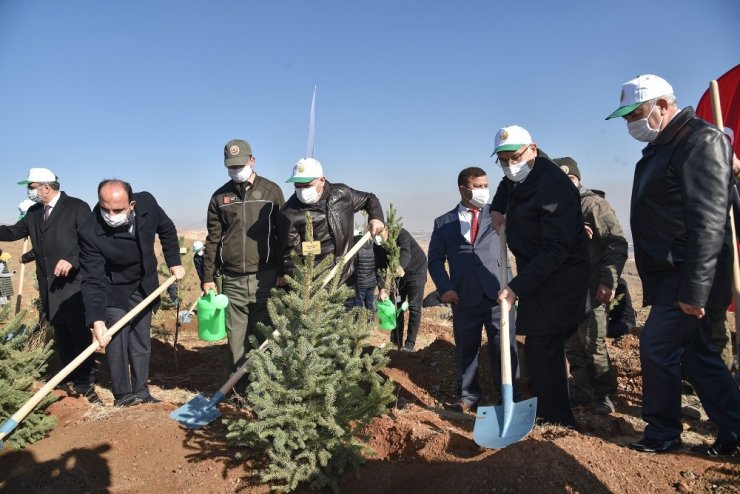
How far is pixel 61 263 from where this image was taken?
516 centimetres

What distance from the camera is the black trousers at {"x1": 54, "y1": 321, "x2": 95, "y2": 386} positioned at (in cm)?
534

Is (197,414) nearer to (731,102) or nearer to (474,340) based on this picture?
(474,340)

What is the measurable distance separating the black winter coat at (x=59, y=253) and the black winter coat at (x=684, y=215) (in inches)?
205

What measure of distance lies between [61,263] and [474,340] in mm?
4149

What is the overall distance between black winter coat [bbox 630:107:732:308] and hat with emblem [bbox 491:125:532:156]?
76 centimetres

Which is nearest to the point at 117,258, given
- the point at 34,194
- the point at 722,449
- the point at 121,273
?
the point at 121,273

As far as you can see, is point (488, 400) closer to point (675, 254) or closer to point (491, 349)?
point (491, 349)

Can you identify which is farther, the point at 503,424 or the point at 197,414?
the point at 197,414

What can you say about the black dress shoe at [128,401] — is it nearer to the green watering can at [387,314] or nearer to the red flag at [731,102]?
the green watering can at [387,314]

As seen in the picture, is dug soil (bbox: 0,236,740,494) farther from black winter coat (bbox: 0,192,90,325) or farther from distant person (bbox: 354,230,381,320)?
distant person (bbox: 354,230,381,320)

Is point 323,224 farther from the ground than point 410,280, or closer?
farther from the ground

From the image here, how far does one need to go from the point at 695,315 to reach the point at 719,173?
0.80 meters

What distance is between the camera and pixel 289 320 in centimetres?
317

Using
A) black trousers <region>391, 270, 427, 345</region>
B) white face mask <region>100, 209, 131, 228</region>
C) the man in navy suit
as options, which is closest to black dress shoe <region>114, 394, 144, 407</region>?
white face mask <region>100, 209, 131, 228</region>
